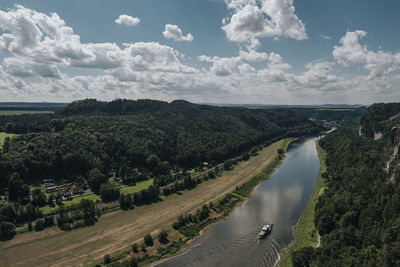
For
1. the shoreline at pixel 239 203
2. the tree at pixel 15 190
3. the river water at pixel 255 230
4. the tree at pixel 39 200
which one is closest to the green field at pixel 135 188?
the tree at pixel 39 200

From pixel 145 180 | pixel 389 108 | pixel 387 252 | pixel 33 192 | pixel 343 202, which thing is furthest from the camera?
pixel 389 108

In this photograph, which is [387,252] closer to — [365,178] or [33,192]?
[365,178]

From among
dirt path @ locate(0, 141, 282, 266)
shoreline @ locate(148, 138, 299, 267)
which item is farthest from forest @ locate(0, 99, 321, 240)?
shoreline @ locate(148, 138, 299, 267)

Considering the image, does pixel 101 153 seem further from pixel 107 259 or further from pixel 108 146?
pixel 107 259

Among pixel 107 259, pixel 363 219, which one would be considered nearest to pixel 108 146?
pixel 107 259

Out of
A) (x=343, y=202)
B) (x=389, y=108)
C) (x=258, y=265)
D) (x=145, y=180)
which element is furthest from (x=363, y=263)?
(x=389, y=108)
